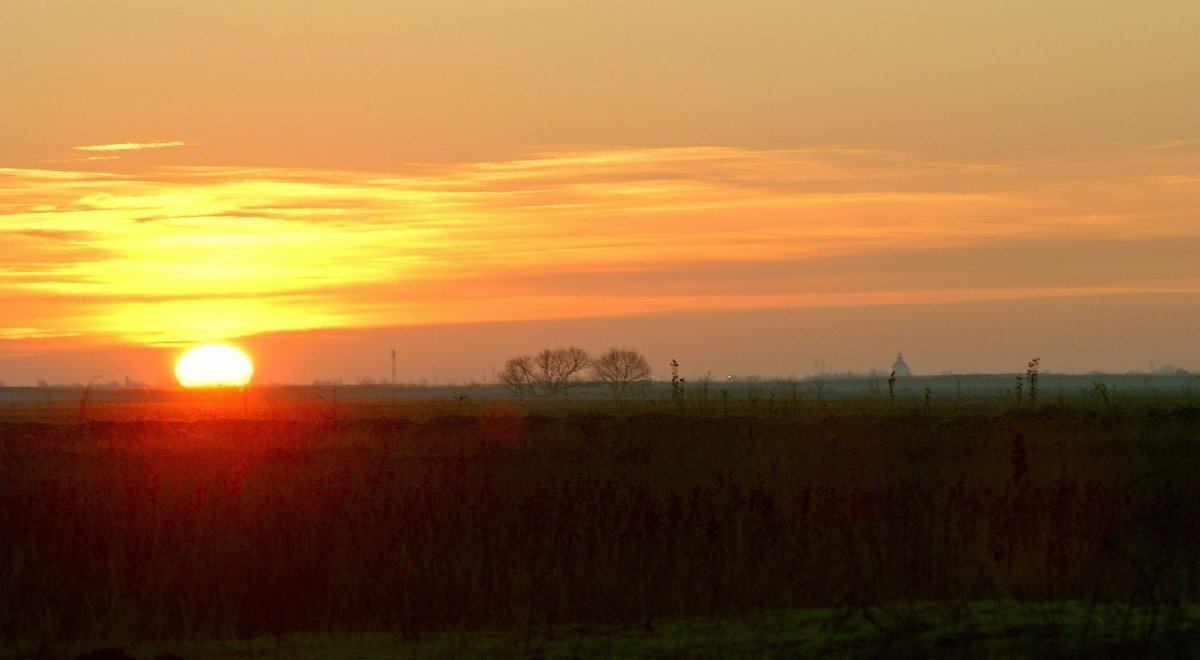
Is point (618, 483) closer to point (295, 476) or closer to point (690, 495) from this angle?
point (690, 495)

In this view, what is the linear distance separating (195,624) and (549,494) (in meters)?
6.00

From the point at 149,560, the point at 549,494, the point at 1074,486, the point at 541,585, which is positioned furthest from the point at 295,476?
the point at 1074,486

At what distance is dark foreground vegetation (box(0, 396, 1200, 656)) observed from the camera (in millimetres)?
11336

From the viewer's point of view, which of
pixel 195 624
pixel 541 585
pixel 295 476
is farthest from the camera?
pixel 295 476

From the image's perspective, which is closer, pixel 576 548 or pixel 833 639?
pixel 833 639

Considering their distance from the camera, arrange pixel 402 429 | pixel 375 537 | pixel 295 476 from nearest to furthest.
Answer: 1. pixel 375 537
2. pixel 295 476
3. pixel 402 429

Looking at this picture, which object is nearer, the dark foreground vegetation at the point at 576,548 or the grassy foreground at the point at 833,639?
the grassy foreground at the point at 833,639

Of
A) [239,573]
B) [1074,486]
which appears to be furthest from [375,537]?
[1074,486]

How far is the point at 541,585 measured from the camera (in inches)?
500

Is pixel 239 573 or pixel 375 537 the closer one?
pixel 239 573

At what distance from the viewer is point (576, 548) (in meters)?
14.0

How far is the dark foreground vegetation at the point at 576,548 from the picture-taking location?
11.3 metres

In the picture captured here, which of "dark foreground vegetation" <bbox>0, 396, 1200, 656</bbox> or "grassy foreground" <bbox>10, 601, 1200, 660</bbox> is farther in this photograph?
"dark foreground vegetation" <bbox>0, 396, 1200, 656</bbox>

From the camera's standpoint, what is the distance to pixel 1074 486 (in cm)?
1587
